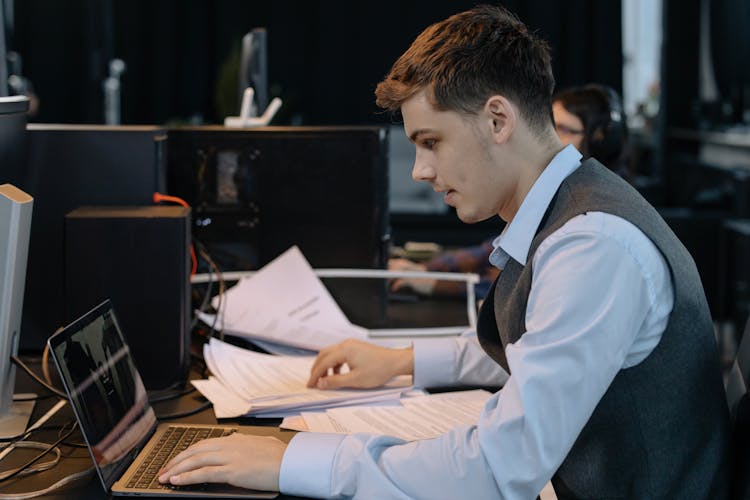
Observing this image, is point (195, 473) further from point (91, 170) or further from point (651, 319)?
point (91, 170)

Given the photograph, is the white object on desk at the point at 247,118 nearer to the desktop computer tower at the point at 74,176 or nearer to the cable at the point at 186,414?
the desktop computer tower at the point at 74,176

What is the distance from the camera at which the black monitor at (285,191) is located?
1.78 metres

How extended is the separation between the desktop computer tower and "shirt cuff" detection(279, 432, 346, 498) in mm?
735

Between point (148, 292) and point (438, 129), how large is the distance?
1.73ft

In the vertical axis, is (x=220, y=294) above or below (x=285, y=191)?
below

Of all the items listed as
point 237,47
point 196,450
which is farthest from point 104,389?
point 237,47

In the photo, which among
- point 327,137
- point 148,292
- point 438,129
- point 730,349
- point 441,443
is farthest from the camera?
point 730,349

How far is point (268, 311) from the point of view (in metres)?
1.70

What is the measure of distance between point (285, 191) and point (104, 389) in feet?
A: 2.39

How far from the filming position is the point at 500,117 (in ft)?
3.65

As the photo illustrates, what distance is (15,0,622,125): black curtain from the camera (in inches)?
293

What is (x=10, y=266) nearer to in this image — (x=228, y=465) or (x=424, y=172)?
(x=228, y=465)

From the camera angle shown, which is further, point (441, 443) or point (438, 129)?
point (438, 129)

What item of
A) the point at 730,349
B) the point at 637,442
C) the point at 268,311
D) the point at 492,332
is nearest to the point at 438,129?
the point at 492,332
